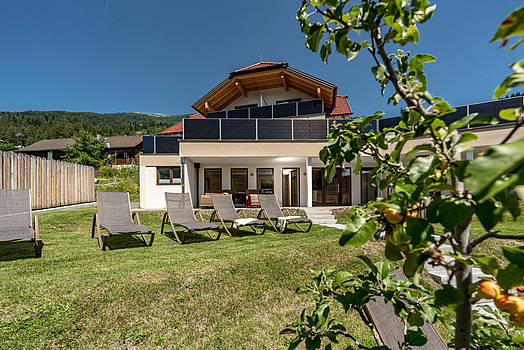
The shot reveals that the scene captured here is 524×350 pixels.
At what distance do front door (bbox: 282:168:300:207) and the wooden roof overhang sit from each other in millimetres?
5057

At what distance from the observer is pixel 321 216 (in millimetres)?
12055

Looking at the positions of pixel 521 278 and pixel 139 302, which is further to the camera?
Result: pixel 139 302

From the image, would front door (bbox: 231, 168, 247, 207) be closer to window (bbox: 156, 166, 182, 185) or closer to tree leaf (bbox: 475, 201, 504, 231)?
window (bbox: 156, 166, 182, 185)

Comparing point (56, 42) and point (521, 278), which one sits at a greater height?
point (56, 42)

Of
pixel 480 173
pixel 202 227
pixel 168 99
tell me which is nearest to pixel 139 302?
pixel 202 227

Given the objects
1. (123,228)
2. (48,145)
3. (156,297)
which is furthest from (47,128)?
(156,297)

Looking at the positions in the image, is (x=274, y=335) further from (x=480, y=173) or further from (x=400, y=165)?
(x=480, y=173)

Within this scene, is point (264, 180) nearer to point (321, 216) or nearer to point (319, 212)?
point (319, 212)

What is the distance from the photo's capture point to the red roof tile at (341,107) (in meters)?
21.2

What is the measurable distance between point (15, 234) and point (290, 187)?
13.0 metres

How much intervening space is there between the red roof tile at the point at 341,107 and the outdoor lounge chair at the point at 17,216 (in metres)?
18.3

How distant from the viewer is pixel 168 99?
155 m

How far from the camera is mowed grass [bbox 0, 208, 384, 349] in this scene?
305cm

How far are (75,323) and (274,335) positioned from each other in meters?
2.26
